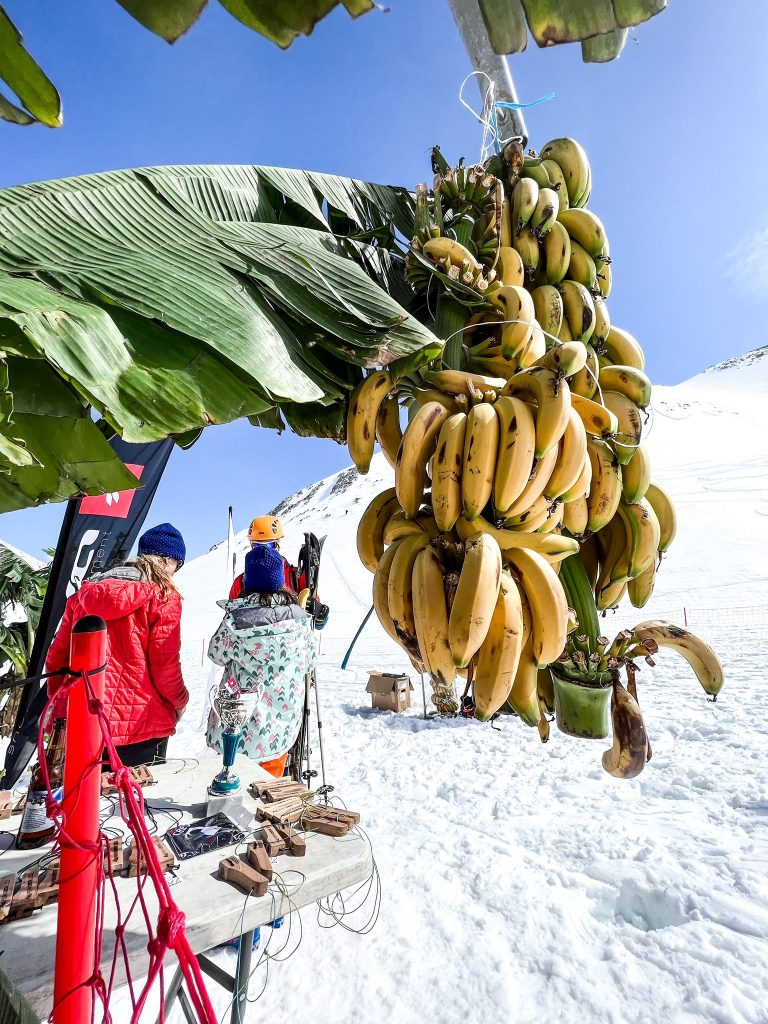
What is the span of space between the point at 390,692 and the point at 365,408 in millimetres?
7310

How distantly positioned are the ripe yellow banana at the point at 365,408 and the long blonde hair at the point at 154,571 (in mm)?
1974

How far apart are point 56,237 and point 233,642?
2.75 metres

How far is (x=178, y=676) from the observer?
9.95 ft

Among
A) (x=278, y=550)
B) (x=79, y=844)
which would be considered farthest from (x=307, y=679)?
(x=79, y=844)

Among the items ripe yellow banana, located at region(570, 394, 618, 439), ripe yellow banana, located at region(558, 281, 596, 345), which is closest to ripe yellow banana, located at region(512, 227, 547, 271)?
ripe yellow banana, located at region(558, 281, 596, 345)

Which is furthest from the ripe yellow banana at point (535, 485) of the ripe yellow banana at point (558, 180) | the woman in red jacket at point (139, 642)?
the woman in red jacket at point (139, 642)

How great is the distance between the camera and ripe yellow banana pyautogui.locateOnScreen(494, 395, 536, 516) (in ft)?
3.72

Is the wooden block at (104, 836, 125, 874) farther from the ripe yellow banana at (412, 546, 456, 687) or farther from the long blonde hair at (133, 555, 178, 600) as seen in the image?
the ripe yellow banana at (412, 546, 456, 687)

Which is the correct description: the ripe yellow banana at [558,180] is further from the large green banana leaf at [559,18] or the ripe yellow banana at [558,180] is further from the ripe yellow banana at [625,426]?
the large green banana leaf at [559,18]

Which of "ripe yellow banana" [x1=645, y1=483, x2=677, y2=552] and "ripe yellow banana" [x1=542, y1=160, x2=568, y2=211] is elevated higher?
"ripe yellow banana" [x1=542, y1=160, x2=568, y2=211]

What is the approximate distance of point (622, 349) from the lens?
1750 millimetres

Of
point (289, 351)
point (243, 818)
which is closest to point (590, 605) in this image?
point (289, 351)

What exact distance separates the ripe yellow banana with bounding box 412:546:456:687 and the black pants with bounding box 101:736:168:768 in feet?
8.15

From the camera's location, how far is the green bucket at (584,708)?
1.41 m
